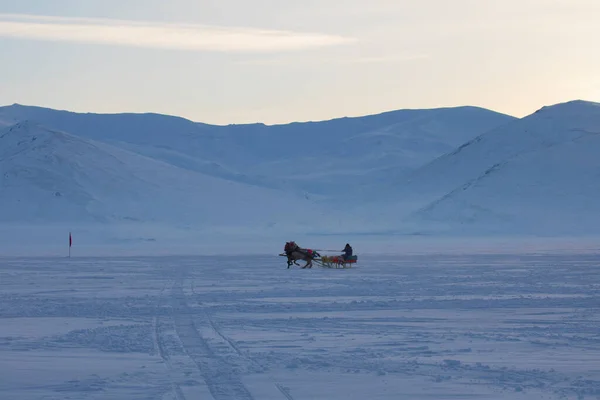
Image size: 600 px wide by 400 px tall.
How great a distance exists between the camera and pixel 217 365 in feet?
45.3

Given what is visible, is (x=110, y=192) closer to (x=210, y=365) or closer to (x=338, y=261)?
(x=338, y=261)

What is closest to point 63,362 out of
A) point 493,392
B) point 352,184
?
point 493,392

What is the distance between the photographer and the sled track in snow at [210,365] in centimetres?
1189

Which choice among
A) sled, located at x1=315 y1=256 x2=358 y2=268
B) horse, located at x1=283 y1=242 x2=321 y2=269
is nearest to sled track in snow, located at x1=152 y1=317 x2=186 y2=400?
horse, located at x1=283 y1=242 x2=321 y2=269

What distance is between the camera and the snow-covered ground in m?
12.5

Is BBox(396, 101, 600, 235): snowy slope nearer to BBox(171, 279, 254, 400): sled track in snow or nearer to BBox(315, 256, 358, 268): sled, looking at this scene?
BBox(315, 256, 358, 268): sled

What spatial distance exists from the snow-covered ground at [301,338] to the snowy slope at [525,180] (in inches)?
2643

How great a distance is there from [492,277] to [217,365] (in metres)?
Result: 18.8

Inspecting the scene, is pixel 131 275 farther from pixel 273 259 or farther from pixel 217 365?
pixel 217 365

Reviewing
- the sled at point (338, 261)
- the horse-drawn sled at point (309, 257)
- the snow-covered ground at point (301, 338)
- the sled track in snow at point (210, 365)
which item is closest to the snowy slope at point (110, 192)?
the sled at point (338, 261)

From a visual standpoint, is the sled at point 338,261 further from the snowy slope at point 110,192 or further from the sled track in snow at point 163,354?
the snowy slope at point 110,192

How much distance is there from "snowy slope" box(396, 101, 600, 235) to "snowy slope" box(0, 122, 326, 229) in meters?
14.8

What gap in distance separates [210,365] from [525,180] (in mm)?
99453

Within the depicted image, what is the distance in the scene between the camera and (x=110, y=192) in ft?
336
